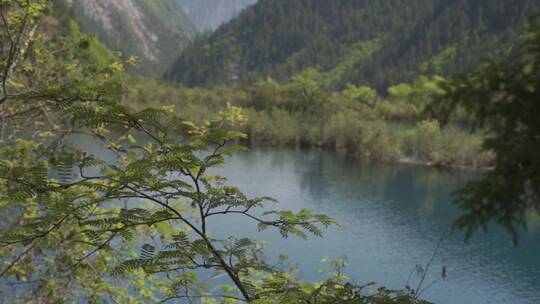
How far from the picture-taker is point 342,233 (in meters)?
24.4

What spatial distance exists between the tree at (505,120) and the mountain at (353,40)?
322 ft

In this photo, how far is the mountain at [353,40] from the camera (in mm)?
109062

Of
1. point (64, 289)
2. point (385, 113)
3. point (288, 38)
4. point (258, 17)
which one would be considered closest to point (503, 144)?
point (64, 289)

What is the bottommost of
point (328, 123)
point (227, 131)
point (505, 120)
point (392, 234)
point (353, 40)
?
point (392, 234)

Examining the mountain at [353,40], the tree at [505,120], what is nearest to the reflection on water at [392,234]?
the tree at [505,120]

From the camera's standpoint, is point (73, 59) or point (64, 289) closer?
point (64, 289)

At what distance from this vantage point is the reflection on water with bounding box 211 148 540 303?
19.5 m

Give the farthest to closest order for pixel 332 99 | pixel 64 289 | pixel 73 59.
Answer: pixel 332 99 < pixel 73 59 < pixel 64 289

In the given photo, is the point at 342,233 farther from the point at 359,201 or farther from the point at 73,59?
the point at 73,59

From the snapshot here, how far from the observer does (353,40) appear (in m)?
149

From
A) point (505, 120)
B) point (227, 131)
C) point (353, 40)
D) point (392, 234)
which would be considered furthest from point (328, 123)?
point (353, 40)

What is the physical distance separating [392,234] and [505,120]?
2217cm

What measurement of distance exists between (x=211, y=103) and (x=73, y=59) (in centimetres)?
6155

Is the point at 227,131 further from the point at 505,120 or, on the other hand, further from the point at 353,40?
the point at 353,40
